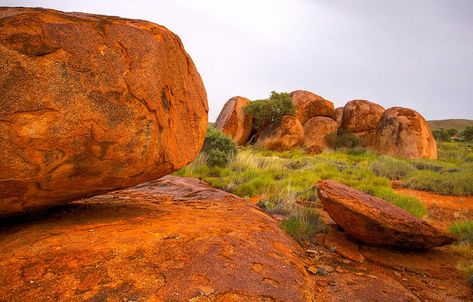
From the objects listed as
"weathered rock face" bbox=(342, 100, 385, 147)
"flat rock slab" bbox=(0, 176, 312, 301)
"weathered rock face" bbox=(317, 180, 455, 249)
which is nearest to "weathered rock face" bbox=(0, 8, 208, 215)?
"flat rock slab" bbox=(0, 176, 312, 301)

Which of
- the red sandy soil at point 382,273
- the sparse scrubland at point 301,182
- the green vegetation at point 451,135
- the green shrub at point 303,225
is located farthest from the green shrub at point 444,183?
the green vegetation at point 451,135

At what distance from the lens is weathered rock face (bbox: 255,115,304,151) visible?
16.5m

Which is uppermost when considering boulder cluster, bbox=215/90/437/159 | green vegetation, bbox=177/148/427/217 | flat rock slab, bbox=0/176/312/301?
boulder cluster, bbox=215/90/437/159

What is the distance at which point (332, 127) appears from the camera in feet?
62.0

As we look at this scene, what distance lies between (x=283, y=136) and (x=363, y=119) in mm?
5757

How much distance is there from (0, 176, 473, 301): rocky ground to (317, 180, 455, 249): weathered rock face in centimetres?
17

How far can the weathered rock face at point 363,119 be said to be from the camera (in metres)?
19.1

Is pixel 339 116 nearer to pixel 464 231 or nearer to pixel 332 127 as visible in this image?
pixel 332 127

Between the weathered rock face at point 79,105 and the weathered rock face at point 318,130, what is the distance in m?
15.5

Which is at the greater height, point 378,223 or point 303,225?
point 378,223

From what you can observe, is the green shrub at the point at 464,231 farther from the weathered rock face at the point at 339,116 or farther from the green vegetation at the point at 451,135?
the green vegetation at the point at 451,135

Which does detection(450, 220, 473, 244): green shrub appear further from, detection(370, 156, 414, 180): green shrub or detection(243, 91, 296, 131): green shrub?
detection(243, 91, 296, 131): green shrub

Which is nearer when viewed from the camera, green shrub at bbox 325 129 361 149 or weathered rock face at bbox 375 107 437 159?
weathered rock face at bbox 375 107 437 159

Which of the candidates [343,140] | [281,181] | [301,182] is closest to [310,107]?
[343,140]
